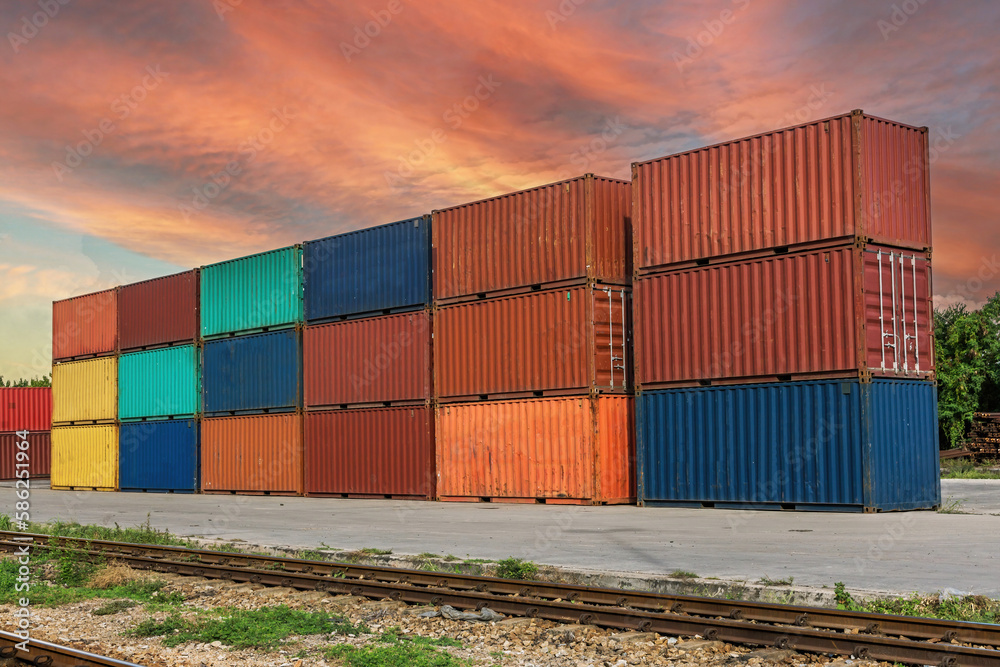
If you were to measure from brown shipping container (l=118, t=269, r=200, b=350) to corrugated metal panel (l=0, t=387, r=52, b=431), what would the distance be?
73.3 feet

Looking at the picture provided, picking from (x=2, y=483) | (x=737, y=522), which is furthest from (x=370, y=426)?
Result: (x=2, y=483)

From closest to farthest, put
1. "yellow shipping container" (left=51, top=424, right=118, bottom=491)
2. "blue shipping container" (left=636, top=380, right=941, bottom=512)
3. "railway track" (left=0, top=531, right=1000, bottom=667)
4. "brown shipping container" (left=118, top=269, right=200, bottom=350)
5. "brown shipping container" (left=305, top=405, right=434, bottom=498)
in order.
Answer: "railway track" (left=0, top=531, right=1000, bottom=667) < "blue shipping container" (left=636, top=380, right=941, bottom=512) < "brown shipping container" (left=305, top=405, right=434, bottom=498) < "brown shipping container" (left=118, top=269, right=200, bottom=350) < "yellow shipping container" (left=51, top=424, right=118, bottom=491)

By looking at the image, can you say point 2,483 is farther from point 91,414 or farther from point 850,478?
point 850,478

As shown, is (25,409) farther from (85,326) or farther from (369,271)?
(369,271)

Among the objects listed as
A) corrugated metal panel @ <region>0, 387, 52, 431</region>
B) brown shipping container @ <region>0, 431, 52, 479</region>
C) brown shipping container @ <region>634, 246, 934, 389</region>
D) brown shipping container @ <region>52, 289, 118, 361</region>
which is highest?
brown shipping container @ <region>52, 289, 118, 361</region>

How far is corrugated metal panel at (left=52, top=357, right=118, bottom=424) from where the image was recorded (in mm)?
40531

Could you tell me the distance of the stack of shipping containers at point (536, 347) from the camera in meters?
24.6

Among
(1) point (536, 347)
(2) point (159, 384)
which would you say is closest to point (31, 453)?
(2) point (159, 384)

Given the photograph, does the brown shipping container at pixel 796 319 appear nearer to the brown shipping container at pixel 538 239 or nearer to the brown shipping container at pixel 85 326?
the brown shipping container at pixel 538 239

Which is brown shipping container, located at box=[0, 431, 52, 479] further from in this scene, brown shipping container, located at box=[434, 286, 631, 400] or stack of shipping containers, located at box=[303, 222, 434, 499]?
brown shipping container, located at box=[434, 286, 631, 400]

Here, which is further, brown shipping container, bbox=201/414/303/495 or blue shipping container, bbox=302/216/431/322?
brown shipping container, bbox=201/414/303/495

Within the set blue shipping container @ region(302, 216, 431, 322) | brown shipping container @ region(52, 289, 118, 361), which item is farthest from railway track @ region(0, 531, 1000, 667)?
brown shipping container @ region(52, 289, 118, 361)

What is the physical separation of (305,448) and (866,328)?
740 inches

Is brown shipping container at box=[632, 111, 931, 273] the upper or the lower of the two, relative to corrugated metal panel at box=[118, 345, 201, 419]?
upper
